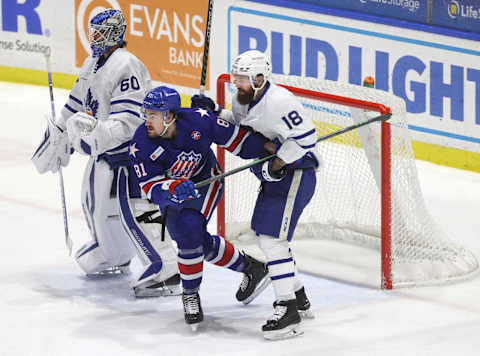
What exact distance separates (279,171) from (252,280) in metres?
0.72

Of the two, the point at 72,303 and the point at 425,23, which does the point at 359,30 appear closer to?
the point at 425,23

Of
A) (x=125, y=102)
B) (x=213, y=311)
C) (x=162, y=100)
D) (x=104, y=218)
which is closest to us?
(x=162, y=100)

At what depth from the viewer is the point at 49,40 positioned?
10.0m

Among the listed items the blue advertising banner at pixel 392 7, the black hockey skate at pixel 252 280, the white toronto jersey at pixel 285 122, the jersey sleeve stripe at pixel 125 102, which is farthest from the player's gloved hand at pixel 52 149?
the blue advertising banner at pixel 392 7

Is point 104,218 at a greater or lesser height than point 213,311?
greater

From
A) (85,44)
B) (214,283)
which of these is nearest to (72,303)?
(214,283)

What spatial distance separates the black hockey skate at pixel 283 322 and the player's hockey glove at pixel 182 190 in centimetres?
62

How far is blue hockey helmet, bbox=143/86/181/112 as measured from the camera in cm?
496

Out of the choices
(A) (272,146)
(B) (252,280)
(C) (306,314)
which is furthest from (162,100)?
(C) (306,314)

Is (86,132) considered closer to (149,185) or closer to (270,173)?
(149,185)

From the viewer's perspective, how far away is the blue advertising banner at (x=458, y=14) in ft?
24.8

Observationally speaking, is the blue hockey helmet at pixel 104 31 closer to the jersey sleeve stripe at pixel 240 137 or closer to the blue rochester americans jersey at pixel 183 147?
the blue rochester americans jersey at pixel 183 147

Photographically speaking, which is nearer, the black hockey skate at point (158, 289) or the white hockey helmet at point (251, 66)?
the white hockey helmet at point (251, 66)

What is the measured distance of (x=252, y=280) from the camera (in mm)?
5496
